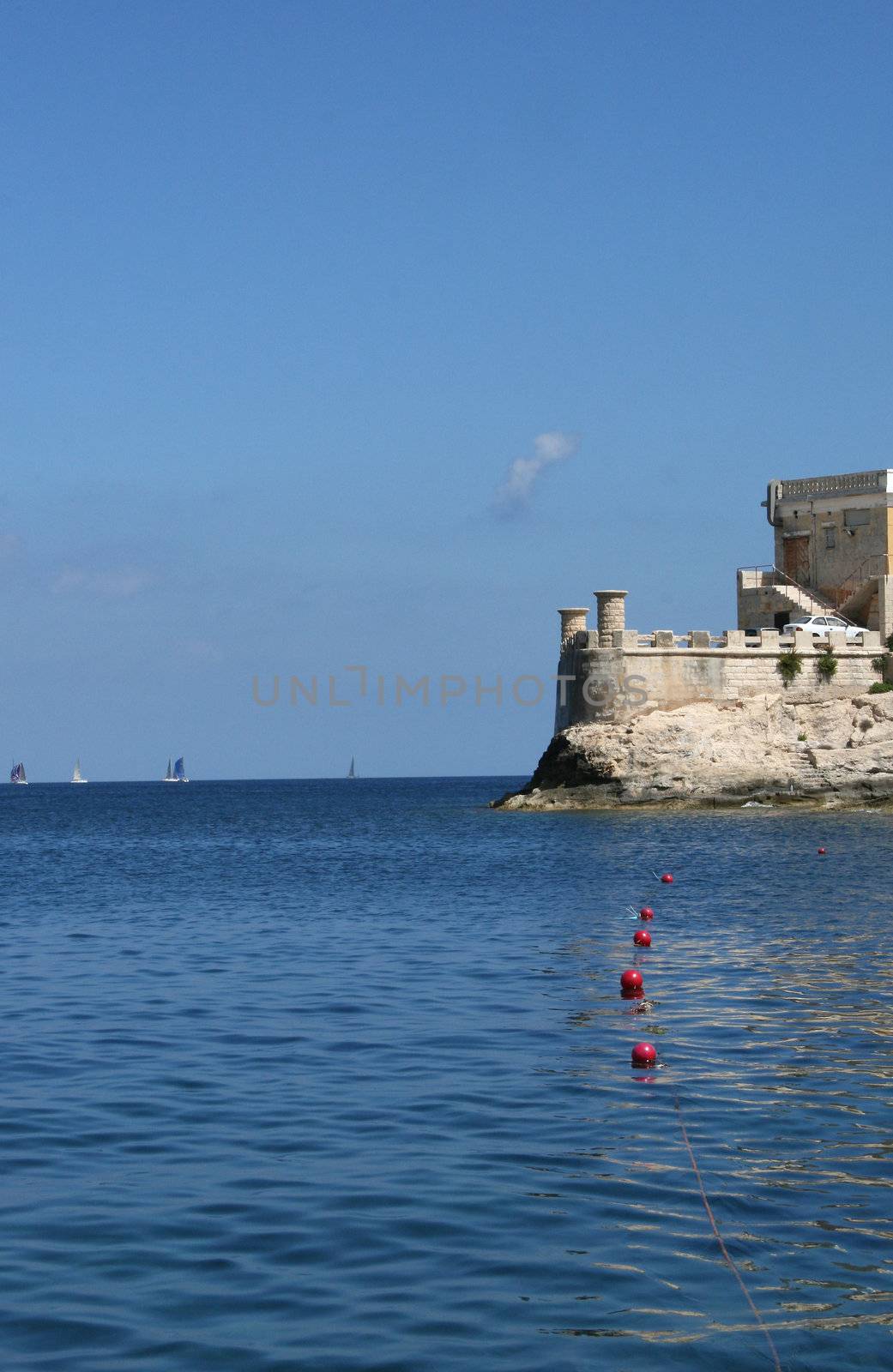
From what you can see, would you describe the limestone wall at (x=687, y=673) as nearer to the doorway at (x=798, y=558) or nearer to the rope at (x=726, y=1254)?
the doorway at (x=798, y=558)

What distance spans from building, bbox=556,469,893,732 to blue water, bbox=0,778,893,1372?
93.0ft

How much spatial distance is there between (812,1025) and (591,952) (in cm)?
597

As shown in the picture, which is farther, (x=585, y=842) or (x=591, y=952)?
(x=585, y=842)

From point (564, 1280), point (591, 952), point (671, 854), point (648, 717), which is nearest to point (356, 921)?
point (591, 952)

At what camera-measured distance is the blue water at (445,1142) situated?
805 cm

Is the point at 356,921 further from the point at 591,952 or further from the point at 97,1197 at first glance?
the point at 97,1197

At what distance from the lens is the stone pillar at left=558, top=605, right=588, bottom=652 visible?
189 ft

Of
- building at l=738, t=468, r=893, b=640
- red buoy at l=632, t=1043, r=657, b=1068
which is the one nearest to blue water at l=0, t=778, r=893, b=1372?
red buoy at l=632, t=1043, r=657, b=1068

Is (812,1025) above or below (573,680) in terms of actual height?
below

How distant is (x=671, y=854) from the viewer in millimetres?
37000

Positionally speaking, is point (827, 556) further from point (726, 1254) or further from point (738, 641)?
point (726, 1254)

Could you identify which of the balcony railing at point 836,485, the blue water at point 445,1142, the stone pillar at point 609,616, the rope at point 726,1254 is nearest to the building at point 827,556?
the balcony railing at point 836,485

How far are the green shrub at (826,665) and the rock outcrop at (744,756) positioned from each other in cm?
187

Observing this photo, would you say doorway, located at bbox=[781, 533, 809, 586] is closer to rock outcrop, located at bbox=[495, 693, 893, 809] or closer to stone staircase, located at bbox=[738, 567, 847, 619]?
stone staircase, located at bbox=[738, 567, 847, 619]
